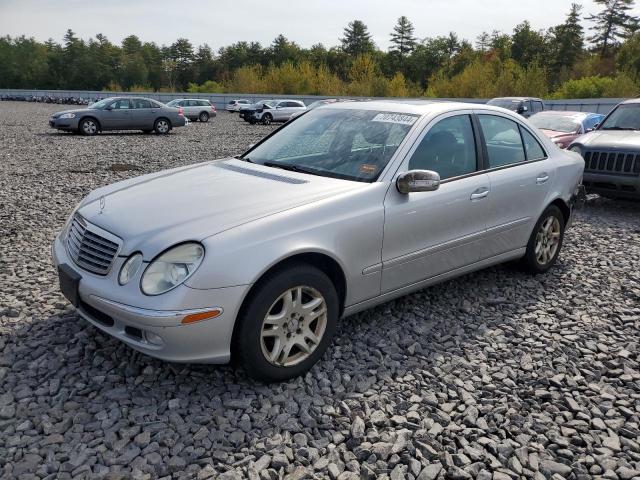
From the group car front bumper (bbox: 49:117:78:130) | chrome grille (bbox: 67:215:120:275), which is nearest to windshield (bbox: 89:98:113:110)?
car front bumper (bbox: 49:117:78:130)

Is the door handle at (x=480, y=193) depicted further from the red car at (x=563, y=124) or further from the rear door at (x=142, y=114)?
the rear door at (x=142, y=114)

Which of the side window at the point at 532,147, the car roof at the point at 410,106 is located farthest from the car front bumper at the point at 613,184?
the car roof at the point at 410,106

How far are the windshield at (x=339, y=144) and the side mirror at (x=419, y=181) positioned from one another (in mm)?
202

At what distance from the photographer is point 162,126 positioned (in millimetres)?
20547

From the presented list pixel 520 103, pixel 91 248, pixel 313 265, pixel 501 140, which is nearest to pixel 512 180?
pixel 501 140

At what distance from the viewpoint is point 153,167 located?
38.2ft

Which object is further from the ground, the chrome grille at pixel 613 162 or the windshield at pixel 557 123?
the windshield at pixel 557 123

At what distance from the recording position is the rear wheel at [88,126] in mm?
18578

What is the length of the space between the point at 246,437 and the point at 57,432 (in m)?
0.96

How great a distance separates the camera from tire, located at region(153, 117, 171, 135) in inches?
803

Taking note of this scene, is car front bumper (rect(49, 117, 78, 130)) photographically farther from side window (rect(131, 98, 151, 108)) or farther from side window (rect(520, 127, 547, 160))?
side window (rect(520, 127, 547, 160))

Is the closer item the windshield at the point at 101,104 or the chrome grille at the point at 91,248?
the chrome grille at the point at 91,248

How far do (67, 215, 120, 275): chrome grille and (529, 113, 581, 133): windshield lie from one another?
9.83m

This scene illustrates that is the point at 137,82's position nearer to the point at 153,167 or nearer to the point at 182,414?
the point at 153,167
